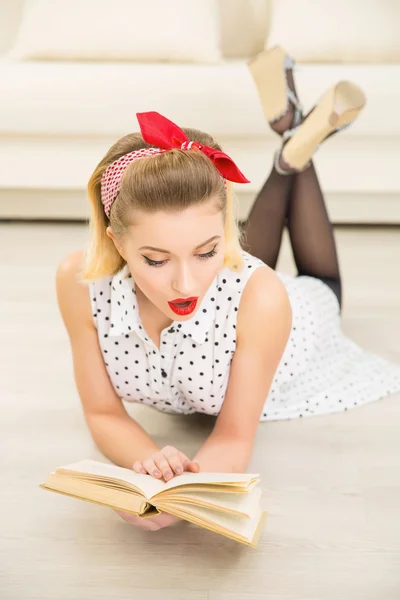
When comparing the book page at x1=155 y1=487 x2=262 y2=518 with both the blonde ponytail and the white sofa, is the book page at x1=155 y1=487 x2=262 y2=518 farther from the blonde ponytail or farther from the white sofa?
the white sofa

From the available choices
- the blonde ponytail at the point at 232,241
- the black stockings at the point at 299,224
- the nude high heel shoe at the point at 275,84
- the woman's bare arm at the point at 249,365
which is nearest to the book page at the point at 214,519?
the woman's bare arm at the point at 249,365

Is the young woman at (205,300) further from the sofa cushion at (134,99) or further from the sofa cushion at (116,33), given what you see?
the sofa cushion at (116,33)

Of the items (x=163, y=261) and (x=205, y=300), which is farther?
(x=205, y=300)

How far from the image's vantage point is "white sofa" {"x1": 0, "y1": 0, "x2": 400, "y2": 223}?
2.80 metres

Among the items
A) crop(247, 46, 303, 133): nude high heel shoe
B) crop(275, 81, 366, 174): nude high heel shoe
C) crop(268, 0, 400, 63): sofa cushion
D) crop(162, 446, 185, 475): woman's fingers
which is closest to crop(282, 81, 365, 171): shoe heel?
crop(275, 81, 366, 174): nude high heel shoe

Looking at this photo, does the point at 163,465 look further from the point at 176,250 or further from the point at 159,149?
the point at 159,149

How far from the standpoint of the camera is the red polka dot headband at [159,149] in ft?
4.11

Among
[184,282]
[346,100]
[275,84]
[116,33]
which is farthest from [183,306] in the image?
[116,33]

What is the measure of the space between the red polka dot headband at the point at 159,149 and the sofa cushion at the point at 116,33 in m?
1.86

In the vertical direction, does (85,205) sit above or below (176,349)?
below

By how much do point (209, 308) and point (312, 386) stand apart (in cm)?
46

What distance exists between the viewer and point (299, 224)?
6.63ft

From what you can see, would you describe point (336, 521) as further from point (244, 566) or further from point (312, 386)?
point (312, 386)

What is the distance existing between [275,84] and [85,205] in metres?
1.14
